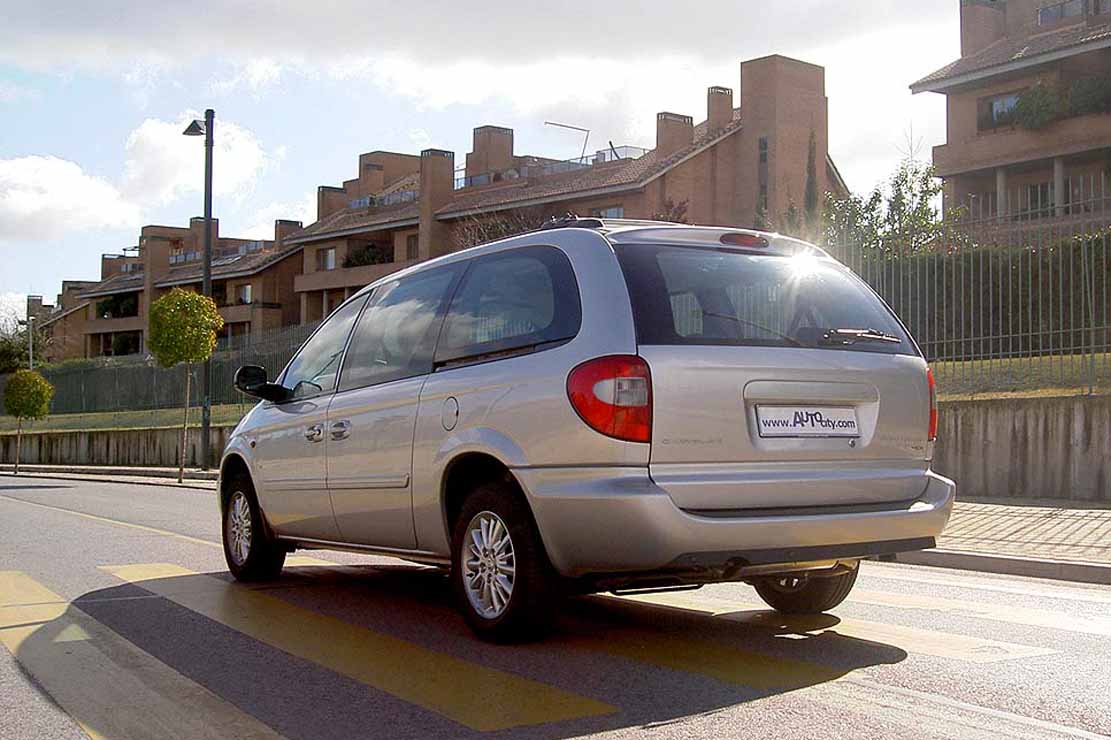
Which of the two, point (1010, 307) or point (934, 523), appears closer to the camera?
point (934, 523)

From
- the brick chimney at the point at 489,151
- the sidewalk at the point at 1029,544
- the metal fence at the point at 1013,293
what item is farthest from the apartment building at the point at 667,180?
the sidewalk at the point at 1029,544

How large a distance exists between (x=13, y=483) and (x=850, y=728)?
90.6 feet

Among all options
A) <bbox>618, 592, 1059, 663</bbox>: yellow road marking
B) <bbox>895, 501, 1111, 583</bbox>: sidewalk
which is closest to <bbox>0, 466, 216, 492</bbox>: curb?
<bbox>895, 501, 1111, 583</bbox>: sidewalk

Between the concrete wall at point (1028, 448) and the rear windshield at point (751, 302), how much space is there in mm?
8237

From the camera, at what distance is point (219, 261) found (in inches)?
3314

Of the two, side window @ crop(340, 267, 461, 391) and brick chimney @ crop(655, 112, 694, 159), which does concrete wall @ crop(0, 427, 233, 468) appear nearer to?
brick chimney @ crop(655, 112, 694, 159)

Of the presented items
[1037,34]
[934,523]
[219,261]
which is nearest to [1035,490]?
[934,523]

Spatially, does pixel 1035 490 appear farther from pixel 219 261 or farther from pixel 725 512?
pixel 219 261

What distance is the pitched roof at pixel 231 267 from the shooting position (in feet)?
249

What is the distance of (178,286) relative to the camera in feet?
275

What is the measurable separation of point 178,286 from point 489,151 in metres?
26.1

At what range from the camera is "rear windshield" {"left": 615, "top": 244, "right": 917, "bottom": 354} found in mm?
5711

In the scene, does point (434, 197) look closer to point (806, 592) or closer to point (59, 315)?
point (59, 315)

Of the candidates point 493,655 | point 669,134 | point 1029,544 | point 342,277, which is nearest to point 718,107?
point 669,134
